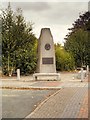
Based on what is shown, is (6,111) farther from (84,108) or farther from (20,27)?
(20,27)

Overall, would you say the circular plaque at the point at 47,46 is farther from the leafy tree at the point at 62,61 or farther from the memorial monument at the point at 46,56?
the leafy tree at the point at 62,61

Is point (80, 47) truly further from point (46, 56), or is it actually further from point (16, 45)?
point (46, 56)

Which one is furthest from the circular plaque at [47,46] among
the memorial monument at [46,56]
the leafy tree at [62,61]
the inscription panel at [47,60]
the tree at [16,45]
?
the leafy tree at [62,61]

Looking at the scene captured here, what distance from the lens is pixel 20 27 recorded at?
3778cm

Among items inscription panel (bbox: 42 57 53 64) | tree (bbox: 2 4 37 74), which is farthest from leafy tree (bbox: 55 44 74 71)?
inscription panel (bbox: 42 57 53 64)

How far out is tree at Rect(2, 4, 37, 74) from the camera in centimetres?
3691

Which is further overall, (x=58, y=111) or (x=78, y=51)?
(x=78, y=51)

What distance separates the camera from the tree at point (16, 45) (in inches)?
1453

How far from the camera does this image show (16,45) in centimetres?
3750

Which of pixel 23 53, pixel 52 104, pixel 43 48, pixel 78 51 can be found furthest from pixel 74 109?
pixel 78 51

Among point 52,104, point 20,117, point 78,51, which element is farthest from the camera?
point 78,51

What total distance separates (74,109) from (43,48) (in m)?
19.6

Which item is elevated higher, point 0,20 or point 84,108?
A: point 0,20

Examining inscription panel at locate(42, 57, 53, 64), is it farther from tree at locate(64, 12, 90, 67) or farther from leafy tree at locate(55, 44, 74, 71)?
tree at locate(64, 12, 90, 67)
